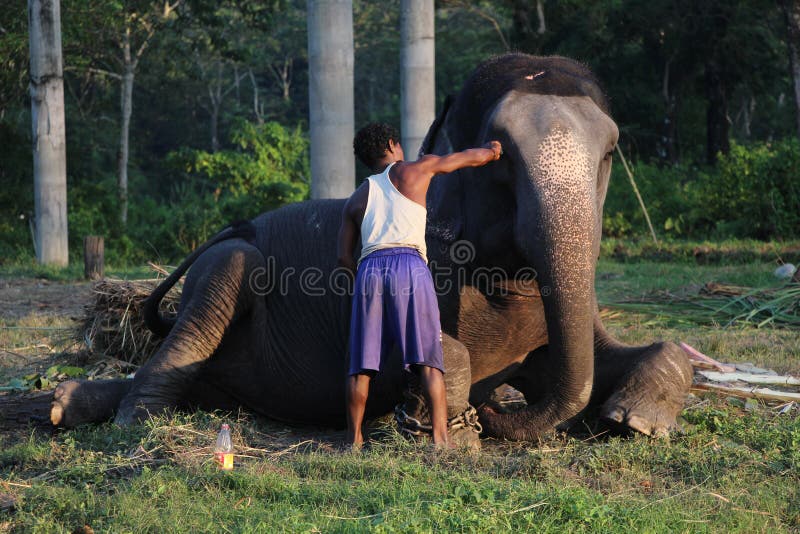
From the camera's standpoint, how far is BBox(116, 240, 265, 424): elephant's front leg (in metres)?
6.20

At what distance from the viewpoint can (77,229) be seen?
913 inches

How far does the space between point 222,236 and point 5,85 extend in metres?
19.2

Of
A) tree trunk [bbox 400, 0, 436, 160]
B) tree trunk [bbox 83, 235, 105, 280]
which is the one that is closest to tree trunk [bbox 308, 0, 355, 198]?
tree trunk [bbox 83, 235, 105, 280]

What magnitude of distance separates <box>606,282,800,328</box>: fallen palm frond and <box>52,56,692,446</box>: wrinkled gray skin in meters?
4.29

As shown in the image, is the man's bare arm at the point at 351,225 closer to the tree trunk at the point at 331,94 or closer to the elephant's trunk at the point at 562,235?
the elephant's trunk at the point at 562,235

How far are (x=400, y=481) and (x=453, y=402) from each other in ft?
2.98

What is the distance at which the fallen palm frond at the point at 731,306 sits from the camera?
31.6ft

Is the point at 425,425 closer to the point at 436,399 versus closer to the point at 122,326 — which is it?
the point at 436,399

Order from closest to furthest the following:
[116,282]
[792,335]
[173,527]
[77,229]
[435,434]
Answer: [173,527] → [435,434] → [116,282] → [792,335] → [77,229]

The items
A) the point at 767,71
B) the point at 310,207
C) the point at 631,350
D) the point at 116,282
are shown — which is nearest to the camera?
the point at 631,350

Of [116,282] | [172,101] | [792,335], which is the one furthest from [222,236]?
[172,101]

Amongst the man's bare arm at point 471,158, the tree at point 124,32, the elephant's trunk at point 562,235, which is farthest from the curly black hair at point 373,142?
the tree at point 124,32

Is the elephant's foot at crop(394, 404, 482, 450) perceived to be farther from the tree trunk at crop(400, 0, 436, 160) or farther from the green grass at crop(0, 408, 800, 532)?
the tree trunk at crop(400, 0, 436, 160)

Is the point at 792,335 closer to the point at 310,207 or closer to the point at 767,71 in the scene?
the point at 310,207
